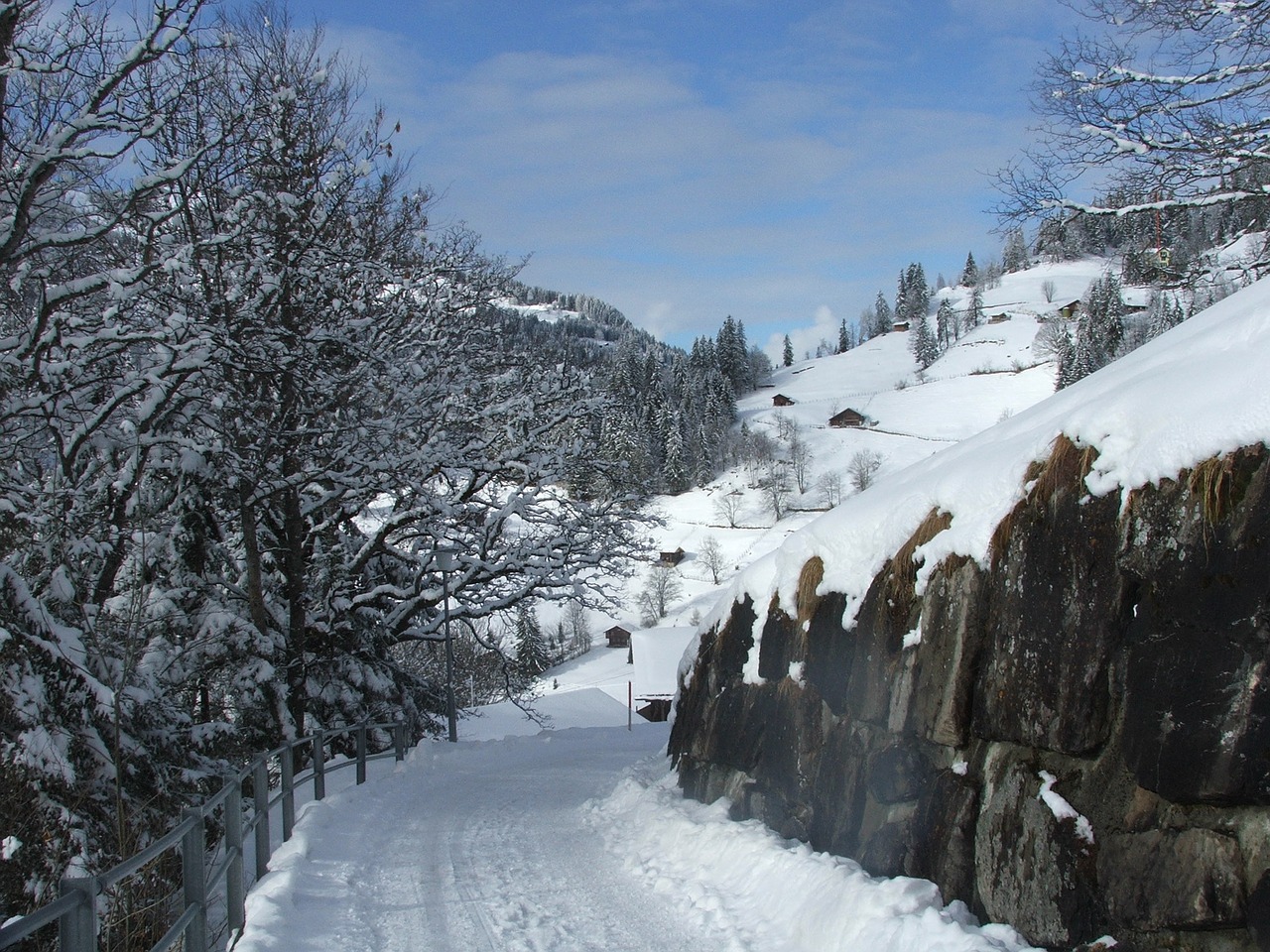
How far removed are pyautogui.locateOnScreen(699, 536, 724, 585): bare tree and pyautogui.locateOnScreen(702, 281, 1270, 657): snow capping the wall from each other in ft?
215

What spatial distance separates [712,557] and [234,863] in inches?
2696

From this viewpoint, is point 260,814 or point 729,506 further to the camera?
point 729,506

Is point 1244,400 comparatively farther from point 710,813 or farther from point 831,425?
point 831,425

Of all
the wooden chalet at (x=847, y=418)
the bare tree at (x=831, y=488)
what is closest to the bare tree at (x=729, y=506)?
the bare tree at (x=831, y=488)

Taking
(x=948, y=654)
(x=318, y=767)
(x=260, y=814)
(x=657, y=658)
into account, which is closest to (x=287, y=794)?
(x=260, y=814)

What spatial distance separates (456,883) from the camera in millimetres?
6855

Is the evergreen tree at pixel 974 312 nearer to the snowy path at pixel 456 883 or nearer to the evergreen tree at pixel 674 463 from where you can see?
the evergreen tree at pixel 674 463

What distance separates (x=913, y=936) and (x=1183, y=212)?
7614mm

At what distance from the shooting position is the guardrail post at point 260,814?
664cm

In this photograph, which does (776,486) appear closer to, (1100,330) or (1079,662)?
(1100,330)

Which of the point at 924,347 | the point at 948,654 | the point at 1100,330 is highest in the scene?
the point at 924,347

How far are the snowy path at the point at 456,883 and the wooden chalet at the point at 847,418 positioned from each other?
101522mm

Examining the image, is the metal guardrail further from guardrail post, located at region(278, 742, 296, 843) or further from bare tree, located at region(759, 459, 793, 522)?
bare tree, located at region(759, 459, 793, 522)

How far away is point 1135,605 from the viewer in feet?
13.5
